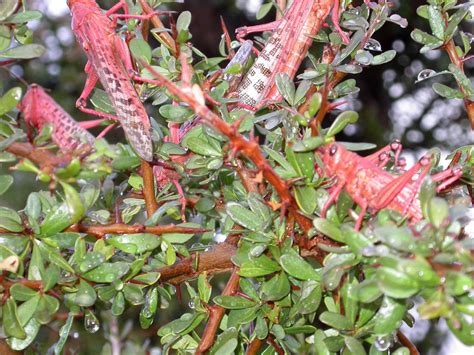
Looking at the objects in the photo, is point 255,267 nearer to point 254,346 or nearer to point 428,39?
point 254,346

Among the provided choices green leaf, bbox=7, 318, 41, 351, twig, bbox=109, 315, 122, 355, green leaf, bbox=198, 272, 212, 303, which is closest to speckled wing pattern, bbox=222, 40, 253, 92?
green leaf, bbox=198, 272, 212, 303

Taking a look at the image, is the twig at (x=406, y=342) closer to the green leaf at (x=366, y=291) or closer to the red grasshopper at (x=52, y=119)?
the green leaf at (x=366, y=291)

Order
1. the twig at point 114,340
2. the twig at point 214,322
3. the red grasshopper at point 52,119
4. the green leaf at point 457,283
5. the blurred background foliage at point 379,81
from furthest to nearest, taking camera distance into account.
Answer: the blurred background foliage at point 379,81 < the twig at point 114,340 < the twig at point 214,322 < the red grasshopper at point 52,119 < the green leaf at point 457,283

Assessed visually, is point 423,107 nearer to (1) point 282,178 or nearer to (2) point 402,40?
(2) point 402,40

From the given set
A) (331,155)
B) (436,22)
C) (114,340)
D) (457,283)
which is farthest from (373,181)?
(114,340)

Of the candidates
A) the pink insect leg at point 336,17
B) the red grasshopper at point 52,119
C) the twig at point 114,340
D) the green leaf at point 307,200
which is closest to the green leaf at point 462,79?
the pink insect leg at point 336,17

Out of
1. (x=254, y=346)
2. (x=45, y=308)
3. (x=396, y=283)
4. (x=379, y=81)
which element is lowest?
(x=379, y=81)
